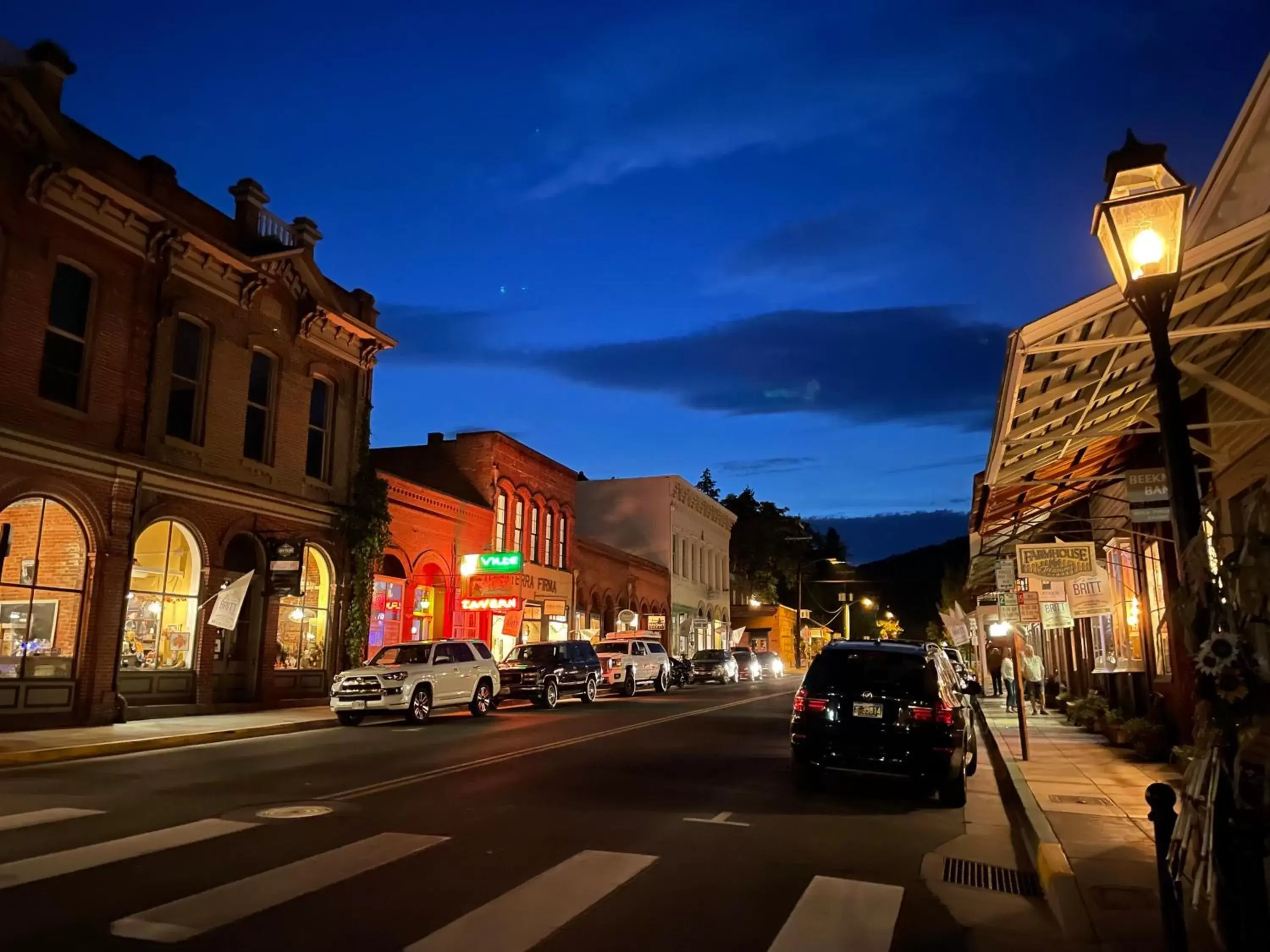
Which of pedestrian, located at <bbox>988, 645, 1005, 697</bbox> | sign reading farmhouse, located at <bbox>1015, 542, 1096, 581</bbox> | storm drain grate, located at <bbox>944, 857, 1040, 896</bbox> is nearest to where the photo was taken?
storm drain grate, located at <bbox>944, 857, 1040, 896</bbox>

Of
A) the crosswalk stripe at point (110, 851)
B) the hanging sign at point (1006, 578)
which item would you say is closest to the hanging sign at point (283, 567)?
the crosswalk stripe at point (110, 851)

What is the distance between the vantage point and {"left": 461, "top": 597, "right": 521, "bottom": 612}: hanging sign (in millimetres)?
30922

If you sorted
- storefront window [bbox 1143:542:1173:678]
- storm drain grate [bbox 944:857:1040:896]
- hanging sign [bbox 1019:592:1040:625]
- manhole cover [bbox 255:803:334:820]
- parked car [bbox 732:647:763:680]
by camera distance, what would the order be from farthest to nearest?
parked car [bbox 732:647:763:680] < hanging sign [bbox 1019:592:1040:625] < storefront window [bbox 1143:542:1173:678] < manhole cover [bbox 255:803:334:820] < storm drain grate [bbox 944:857:1040:896]

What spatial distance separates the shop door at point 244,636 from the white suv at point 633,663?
984 cm

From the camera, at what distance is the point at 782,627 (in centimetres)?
7619

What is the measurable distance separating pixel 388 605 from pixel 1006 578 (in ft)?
57.7

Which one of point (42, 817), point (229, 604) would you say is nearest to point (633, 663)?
point (229, 604)

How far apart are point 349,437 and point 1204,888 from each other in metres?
24.5

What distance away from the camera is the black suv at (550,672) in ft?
83.0

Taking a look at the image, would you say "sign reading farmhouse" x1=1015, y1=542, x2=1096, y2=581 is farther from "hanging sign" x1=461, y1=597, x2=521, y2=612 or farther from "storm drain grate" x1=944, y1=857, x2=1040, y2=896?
"hanging sign" x1=461, y1=597, x2=521, y2=612

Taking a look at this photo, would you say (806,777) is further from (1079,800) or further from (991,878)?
(991,878)

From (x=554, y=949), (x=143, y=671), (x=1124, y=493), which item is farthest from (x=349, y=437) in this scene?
(x=554, y=949)

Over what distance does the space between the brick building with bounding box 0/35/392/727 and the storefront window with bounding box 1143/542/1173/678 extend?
57.9 feet

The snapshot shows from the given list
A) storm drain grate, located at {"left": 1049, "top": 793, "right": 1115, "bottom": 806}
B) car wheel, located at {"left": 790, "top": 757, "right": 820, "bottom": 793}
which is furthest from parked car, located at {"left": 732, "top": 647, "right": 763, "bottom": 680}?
storm drain grate, located at {"left": 1049, "top": 793, "right": 1115, "bottom": 806}
